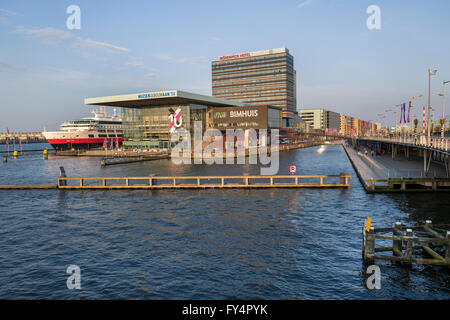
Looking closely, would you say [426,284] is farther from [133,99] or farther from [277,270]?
[133,99]

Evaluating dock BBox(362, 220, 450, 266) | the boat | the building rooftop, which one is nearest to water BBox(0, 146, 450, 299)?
dock BBox(362, 220, 450, 266)

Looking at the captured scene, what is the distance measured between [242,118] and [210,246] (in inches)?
4601

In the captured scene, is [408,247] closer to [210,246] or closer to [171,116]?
[210,246]

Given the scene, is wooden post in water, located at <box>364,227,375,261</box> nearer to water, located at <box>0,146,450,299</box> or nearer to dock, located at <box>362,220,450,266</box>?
dock, located at <box>362,220,450,266</box>

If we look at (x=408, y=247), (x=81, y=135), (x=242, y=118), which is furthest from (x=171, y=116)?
Result: (x=408, y=247)

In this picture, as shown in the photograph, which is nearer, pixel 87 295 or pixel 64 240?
pixel 87 295

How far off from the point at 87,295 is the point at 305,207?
25.3m

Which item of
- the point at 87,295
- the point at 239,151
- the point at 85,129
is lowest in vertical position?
the point at 87,295

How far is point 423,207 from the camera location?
35594 millimetres

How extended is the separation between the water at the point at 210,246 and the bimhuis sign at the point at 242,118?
314 ft

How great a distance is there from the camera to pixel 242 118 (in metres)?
Answer: 139

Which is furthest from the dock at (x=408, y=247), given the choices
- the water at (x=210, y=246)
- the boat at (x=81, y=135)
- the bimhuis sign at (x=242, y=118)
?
the boat at (x=81, y=135)

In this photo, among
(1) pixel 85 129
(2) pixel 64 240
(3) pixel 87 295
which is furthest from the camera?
(1) pixel 85 129
